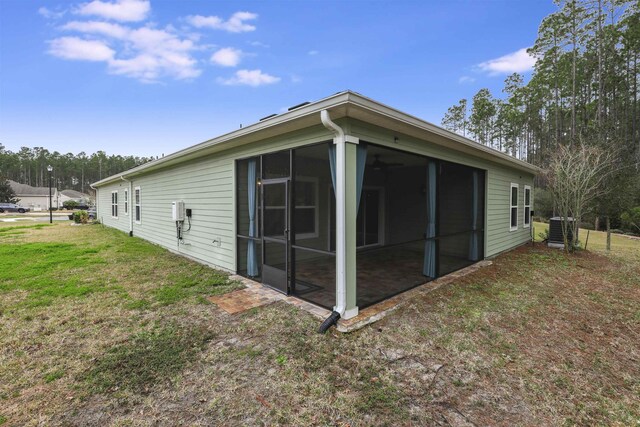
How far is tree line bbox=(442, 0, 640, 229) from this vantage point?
33.9ft

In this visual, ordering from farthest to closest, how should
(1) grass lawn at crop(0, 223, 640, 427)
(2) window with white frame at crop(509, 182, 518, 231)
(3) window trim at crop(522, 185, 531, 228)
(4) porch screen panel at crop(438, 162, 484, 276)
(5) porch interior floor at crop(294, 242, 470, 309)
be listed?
(3) window trim at crop(522, 185, 531, 228) → (2) window with white frame at crop(509, 182, 518, 231) → (4) porch screen panel at crop(438, 162, 484, 276) → (5) porch interior floor at crop(294, 242, 470, 309) → (1) grass lawn at crop(0, 223, 640, 427)

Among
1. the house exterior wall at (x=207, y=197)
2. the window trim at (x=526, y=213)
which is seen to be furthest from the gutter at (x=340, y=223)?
the window trim at (x=526, y=213)

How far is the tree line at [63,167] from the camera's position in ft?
194

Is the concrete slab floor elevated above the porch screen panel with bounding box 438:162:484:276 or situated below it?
below

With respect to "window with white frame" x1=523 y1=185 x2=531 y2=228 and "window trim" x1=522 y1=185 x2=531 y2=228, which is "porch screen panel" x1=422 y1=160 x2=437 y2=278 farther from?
"window with white frame" x1=523 y1=185 x2=531 y2=228

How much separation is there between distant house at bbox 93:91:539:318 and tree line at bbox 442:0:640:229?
10.8ft

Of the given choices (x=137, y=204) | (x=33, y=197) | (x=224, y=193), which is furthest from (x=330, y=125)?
(x=33, y=197)

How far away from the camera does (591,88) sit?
1736 cm

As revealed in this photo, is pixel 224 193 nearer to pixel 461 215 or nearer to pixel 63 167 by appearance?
pixel 461 215

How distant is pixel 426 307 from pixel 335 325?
142 cm

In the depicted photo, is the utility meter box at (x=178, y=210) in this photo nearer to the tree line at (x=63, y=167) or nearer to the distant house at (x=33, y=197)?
the distant house at (x=33, y=197)

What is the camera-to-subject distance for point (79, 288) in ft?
15.0

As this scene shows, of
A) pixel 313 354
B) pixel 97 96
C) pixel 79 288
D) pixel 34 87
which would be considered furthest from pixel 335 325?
pixel 34 87

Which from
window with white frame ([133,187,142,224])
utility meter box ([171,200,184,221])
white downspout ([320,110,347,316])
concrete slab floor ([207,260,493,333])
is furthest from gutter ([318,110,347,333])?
window with white frame ([133,187,142,224])
